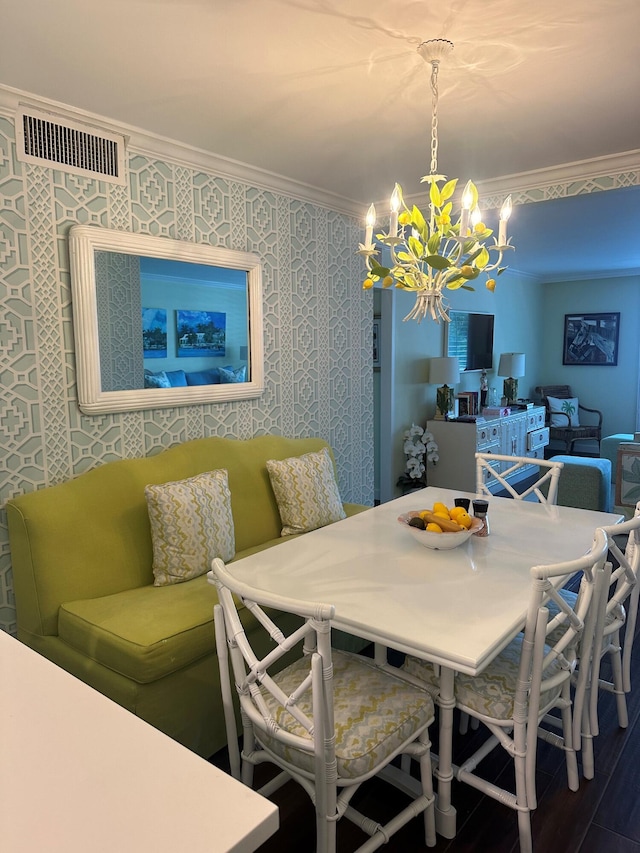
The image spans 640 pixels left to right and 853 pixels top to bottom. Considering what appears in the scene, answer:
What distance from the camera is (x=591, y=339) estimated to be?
8.07m

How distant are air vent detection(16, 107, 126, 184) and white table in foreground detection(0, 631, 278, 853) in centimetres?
223

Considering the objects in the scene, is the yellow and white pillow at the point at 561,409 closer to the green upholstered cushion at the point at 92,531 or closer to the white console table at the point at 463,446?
the white console table at the point at 463,446

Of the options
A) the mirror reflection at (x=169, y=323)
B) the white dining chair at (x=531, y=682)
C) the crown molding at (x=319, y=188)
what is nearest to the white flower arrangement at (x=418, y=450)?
the crown molding at (x=319, y=188)

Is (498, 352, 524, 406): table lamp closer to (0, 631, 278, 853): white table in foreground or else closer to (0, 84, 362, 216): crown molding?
(0, 84, 362, 216): crown molding

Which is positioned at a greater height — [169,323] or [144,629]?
[169,323]

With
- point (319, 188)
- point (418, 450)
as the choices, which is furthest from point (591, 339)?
point (319, 188)

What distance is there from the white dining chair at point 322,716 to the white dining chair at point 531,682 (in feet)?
0.49

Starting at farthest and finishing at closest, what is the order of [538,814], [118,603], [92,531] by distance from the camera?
[92,531], [118,603], [538,814]

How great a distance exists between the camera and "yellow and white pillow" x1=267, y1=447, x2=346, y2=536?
3.19 meters

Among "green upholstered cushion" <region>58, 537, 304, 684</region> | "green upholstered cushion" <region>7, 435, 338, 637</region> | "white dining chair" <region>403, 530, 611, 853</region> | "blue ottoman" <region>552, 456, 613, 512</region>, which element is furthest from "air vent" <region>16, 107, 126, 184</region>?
"blue ottoman" <region>552, 456, 613, 512</region>

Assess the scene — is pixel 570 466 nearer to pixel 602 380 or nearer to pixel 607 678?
pixel 607 678

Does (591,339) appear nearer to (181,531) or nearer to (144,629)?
(181,531)

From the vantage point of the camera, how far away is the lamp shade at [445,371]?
5375 millimetres

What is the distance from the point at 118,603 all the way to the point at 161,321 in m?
1.36
